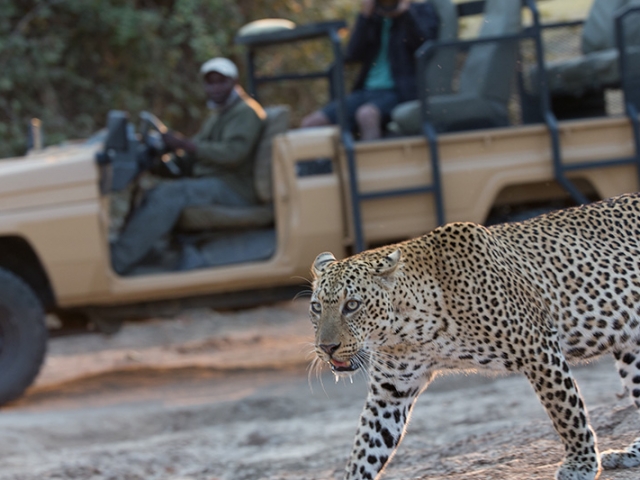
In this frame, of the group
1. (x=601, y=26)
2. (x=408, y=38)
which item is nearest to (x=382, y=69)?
(x=408, y=38)

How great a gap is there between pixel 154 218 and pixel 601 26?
10.9 feet

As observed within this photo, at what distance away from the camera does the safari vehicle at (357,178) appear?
21.2ft

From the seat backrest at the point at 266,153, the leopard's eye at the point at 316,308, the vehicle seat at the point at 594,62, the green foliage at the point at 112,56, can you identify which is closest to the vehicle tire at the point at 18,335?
the seat backrest at the point at 266,153

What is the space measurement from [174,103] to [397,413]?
27.5 ft

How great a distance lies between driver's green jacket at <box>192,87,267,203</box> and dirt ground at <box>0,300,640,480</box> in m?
1.34

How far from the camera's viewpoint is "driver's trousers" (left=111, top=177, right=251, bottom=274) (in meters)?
6.67

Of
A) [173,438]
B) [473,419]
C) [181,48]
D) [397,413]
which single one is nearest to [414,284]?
[397,413]

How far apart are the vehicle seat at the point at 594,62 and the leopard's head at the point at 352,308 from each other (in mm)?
3687

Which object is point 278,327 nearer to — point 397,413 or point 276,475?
point 276,475

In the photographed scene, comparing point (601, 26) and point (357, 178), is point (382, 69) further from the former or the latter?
point (601, 26)

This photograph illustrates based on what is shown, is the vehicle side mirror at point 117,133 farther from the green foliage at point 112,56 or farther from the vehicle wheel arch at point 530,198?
the green foliage at point 112,56

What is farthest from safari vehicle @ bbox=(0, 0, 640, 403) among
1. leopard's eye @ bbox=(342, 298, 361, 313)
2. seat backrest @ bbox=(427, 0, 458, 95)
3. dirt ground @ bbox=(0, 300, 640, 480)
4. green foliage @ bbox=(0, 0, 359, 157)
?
green foliage @ bbox=(0, 0, 359, 157)

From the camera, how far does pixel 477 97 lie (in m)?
6.43

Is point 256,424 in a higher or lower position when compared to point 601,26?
lower
